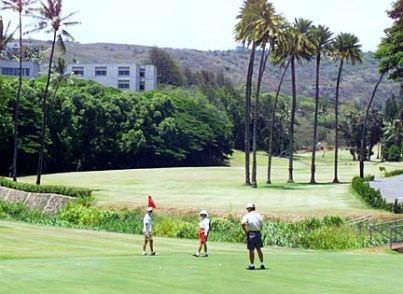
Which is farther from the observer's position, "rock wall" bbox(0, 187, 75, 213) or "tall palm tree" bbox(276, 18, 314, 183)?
"tall palm tree" bbox(276, 18, 314, 183)

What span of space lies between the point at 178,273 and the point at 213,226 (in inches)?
963

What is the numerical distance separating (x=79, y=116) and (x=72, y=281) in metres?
110

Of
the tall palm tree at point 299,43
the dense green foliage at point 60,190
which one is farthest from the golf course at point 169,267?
the tall palm tree at point 299,43

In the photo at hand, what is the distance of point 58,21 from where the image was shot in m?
80.0

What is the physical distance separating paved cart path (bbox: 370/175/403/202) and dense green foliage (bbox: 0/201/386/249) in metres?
14.4

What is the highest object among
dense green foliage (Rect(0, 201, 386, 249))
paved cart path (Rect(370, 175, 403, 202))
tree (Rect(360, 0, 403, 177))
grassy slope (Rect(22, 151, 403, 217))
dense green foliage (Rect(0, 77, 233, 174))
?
tree (Rect(360, 0, 403, 177))

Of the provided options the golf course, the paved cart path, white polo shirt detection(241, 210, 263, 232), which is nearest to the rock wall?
the golf course

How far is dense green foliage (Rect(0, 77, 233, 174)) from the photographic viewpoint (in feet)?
385

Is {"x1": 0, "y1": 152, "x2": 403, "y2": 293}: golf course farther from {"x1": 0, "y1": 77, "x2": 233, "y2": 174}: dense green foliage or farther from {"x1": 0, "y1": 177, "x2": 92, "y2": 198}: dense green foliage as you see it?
{"x1": 0, "y1": 77, "x2": 233, "y2": 174}: dense green foliage

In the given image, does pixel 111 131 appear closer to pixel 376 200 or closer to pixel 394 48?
pixel 394 48

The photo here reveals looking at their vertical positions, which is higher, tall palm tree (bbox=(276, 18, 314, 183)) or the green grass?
tall palm tree (bbox=(276, 18, 314, 183))

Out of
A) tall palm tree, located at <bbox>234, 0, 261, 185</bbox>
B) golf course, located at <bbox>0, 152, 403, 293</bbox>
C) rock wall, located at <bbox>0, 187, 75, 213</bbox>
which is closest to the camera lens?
golf course, located at <bbox>0, 152, 403, 293</bbox>

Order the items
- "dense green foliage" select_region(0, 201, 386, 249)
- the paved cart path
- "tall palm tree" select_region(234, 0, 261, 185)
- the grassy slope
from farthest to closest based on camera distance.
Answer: "tall palm tree" select_region(234, 0, 261, 185), the paved cart path, the grassy slope, "dense green foliage" select_region(0, 201, 386, 249)

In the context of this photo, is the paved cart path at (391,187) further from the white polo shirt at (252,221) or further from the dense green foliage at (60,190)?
the white polo shirt at (252,221)
